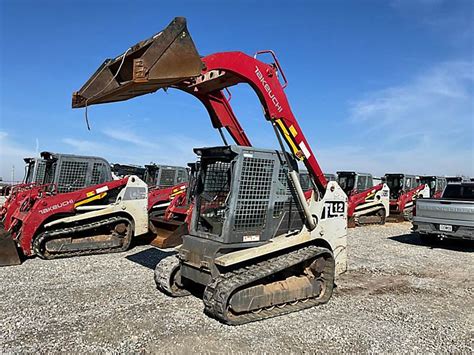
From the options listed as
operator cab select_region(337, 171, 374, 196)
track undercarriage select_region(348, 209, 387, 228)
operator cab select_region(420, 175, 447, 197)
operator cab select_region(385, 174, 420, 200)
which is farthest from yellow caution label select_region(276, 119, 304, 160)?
operator cab select_region(420, 175, 447, 197)

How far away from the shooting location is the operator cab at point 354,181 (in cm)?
1781

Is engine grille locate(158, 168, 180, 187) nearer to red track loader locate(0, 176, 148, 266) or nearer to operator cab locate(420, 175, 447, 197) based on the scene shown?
red track loader locate(0, 176, 148, 266)

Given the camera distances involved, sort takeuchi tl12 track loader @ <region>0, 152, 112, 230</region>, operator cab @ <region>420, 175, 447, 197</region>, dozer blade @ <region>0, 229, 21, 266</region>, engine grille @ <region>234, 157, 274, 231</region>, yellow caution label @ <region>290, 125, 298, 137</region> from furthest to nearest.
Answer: operator cab @ <region>420, 175, 447, 197</region> → takeuchi tl12 track loader @ <region>0, 152, 112, 230</region> → dozer blade @ <region>0, 229, 21, 266</region> → yellow caution label @ <region>290, 125, 298, 137</region> → engine grille @ <region>234, 157, 274, 231</region>

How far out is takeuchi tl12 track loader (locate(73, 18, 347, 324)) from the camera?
5.08 m

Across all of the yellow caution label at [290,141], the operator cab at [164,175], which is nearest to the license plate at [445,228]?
the yellow caution label at [290,141]

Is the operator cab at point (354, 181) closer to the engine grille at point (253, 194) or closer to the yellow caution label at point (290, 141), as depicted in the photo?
the yellow caution label at point (290, 141)

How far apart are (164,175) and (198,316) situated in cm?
958

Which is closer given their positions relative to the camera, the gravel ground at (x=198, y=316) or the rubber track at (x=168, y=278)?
the gravel ground at (x=198, y=316)

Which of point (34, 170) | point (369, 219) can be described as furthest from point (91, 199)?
point (369, 219)

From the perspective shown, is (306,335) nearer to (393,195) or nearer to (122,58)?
(122,58)

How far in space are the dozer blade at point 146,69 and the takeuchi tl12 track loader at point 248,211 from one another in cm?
1

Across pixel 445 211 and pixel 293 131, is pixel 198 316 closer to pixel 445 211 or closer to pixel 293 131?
pixel 293 131

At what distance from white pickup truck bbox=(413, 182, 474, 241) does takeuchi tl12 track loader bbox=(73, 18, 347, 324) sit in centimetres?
515

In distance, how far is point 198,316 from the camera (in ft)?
18.3
